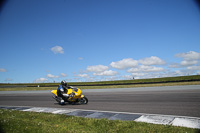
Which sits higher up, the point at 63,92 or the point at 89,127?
the point at 63,92

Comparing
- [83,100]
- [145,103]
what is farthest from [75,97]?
[145,103]

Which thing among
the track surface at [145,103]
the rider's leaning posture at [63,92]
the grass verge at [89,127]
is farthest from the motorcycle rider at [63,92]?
the grass verge at [89,127]

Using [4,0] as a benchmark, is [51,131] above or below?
below

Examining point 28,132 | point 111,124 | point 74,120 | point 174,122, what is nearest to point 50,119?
point 74,120

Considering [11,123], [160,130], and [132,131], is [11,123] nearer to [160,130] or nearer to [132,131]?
[132,131]

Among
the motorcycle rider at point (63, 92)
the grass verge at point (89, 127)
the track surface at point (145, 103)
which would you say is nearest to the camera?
the grass verge at point (89, 127)

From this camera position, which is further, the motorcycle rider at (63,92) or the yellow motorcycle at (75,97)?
the motorcycle rider at (63,92)

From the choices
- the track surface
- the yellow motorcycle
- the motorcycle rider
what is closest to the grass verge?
the track surface

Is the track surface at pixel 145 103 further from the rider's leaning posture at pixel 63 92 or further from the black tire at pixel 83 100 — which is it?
the rider's leaning posture at pixel 63 92

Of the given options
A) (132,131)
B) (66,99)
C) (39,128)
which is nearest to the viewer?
(132,131)

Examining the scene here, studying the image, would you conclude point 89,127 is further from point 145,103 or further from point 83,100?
point 83,100

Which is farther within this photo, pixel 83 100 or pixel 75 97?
pixel 83 100

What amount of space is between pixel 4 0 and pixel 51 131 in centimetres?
410

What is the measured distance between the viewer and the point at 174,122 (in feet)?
19.4
